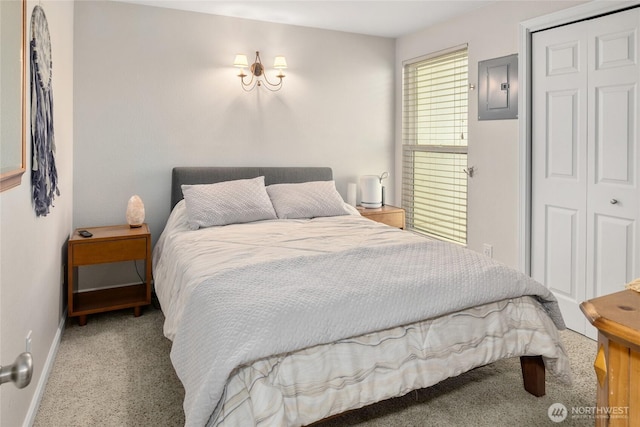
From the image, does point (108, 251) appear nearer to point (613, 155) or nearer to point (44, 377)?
point (44, 377)

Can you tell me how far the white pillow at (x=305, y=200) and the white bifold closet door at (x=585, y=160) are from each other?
1.60 metres

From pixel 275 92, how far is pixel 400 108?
1.41 meters

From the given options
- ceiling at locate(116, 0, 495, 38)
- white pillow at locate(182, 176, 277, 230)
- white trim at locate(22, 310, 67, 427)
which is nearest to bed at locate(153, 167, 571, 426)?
white pillow at locate(182, 176, 277, 230)

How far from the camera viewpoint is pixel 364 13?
146 inches

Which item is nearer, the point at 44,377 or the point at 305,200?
the point at 44,377

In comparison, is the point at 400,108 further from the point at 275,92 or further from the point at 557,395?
the point at 557,395

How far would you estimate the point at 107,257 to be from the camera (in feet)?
9.98

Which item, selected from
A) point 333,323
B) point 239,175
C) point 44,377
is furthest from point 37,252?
point 239,175

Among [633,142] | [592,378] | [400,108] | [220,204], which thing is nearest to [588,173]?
[633,142]

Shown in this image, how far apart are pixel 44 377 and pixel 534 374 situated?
253cm

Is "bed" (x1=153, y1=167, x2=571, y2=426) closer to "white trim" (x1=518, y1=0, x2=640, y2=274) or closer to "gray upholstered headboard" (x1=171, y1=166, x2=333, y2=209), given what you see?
"gray upholstered headboard" (x1=171, y1=166, x2=333, y2=209)

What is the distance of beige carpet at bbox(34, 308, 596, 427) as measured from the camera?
6.37 feet

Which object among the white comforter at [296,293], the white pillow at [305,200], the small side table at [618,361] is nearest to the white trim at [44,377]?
the white comforter at [296,293]

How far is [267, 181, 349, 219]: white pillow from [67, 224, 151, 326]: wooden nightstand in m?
1.06
